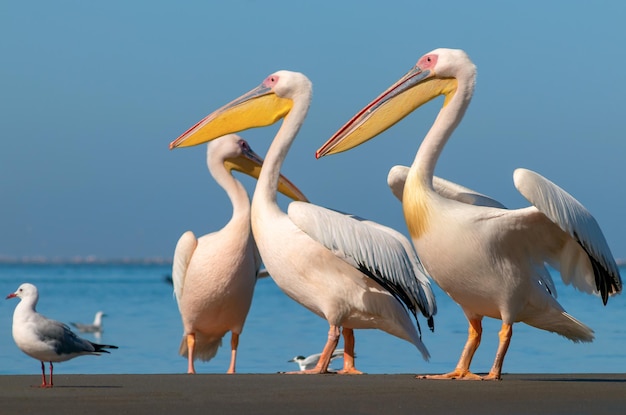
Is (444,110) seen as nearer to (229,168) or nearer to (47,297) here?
(229,168)

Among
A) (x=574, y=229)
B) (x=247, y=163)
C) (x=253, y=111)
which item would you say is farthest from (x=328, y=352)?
(x=247, y=163)

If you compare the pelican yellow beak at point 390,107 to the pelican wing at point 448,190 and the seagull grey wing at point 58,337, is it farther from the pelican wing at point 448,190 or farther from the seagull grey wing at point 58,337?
the seagull grey wing at point 58,337

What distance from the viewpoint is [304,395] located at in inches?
226

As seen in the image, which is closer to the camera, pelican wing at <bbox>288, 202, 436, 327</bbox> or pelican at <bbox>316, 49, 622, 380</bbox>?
pelican at <bbox>316, 49, 622, 380</bbox>

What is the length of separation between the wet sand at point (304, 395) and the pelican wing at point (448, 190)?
1.24 m

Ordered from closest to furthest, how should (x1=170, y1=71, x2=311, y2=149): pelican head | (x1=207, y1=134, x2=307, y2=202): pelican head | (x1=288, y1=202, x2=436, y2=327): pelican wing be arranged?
(x1=288, y1=202, x2=436, y2=327): pelican wing
(x1=170, y1=71, x2=311, y2=149): pelican head
(x1=207, y1=134, x2=307, y2=202): pelican head

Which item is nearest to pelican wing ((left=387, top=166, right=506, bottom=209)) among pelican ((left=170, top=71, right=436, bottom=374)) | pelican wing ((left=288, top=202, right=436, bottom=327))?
pelican ((left=170, top=71, right=436, bottom=374))

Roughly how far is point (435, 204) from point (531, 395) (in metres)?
1.35

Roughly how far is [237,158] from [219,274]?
3.54 feet

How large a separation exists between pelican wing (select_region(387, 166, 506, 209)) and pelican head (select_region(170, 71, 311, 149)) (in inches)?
38.9

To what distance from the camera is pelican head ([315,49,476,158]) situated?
290 inches

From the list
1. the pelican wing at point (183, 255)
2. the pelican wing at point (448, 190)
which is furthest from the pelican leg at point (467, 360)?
the pelican wing at point (183, 255)

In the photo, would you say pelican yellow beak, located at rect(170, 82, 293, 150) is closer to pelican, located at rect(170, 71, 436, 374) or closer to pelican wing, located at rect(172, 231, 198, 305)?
pelican wing, located at rect(172, 231, 198, 305)

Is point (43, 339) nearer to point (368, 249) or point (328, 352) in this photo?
point (328, 352)
